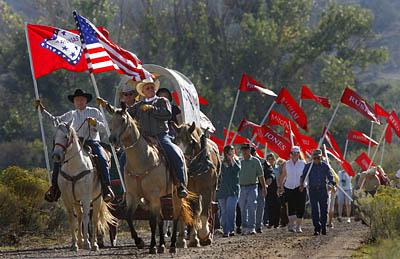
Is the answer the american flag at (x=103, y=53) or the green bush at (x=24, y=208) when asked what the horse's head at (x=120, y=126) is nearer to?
the american flag at (x=103, y=53)

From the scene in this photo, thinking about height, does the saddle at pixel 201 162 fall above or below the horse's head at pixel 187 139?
below

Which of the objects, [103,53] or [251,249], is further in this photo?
[103,53]

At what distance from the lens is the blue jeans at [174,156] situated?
19938 mm

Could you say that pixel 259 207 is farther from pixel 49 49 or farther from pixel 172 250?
pixel 172 250

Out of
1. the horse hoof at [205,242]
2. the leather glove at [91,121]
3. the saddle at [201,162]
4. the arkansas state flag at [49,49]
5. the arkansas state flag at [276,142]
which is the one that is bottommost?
the horse hoof at [205,242]

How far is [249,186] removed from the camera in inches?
1125

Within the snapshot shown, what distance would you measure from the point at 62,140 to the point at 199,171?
9.46 feet

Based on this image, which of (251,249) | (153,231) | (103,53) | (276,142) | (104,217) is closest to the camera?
(153,231)

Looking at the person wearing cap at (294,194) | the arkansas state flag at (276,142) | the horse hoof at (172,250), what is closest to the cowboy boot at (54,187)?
the horse hoof at (172,250)

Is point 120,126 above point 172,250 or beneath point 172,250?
above

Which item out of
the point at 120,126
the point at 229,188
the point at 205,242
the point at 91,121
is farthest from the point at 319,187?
the point at 120,126

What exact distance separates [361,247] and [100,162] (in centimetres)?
447

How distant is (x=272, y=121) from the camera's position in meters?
36.2

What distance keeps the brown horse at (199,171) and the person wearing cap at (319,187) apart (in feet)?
14.9
